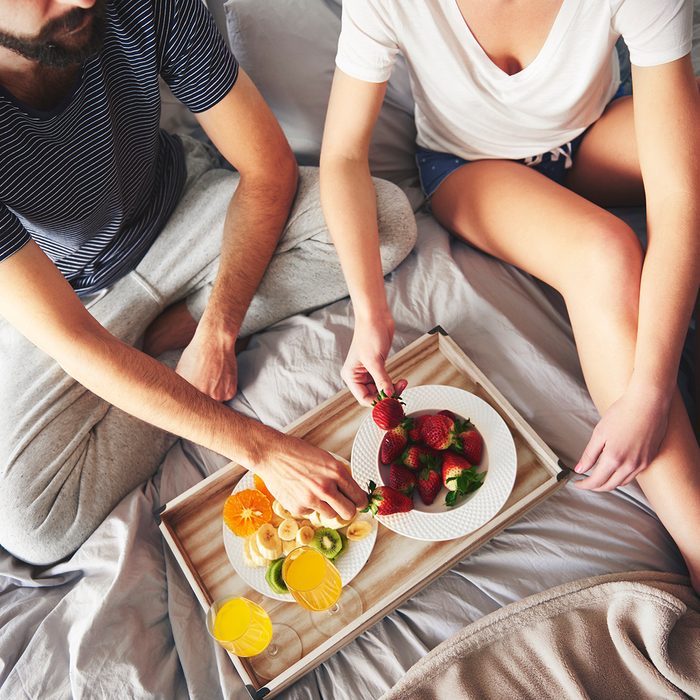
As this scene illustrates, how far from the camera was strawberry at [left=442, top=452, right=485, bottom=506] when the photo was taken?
975 mm

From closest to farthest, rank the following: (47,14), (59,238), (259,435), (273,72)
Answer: (47,14) → (259,435) → (59,238) → (273,72)

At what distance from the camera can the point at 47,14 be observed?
89 cm

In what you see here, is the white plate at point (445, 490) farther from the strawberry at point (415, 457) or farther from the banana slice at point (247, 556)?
the banana slice at point (247, 556)

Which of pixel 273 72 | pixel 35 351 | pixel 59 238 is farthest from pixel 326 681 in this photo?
pixel 273 72

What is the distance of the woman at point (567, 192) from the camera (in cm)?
93

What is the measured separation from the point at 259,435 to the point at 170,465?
11.0 inches

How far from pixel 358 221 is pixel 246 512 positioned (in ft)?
1.75

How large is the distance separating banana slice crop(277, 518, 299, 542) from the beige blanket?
0.26m

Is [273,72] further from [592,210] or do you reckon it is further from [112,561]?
[112,561]

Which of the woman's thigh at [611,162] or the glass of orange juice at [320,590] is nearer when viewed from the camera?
the glass of orange juice at [320,590]

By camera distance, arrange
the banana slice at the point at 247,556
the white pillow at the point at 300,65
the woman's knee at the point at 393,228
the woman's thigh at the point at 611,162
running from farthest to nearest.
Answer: the white pillow at the point at 300,65 < the woman's knee at the point at 393,228 < the woman's thigh at the point at 611,162 < the banana slice at the point at 247,556

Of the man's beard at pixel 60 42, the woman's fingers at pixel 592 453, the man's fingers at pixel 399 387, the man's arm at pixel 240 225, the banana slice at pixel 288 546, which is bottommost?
the woman's fingers at pixel 592 453

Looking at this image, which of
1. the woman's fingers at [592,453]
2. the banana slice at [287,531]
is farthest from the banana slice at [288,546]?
the woman's fingers at [592,453]

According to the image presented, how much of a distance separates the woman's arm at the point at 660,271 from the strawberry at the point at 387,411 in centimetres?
30
